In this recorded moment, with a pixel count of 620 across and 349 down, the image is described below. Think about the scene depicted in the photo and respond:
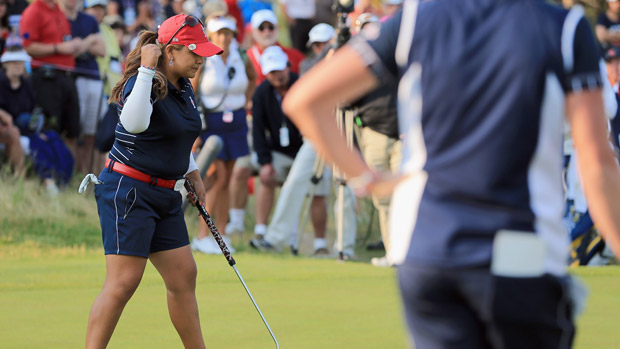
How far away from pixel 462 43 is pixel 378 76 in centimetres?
20

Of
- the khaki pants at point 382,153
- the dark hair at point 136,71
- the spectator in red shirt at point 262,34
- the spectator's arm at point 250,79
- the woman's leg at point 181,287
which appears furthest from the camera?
the spectator in red shirt at point 262,34

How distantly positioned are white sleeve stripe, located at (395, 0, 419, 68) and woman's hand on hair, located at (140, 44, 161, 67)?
2387 millimetres

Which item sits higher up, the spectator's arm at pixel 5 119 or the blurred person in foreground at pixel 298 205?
the spectator's arm at pixel 5 119

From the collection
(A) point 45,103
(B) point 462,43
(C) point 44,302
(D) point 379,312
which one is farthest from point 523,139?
(A) point 45,103

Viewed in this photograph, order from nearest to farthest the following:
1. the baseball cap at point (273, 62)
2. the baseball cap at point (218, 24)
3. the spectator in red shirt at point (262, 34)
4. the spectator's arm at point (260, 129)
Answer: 1. the baseball cap at point (218, 24)
2. the baseball cap at point (273, 62)
3. the spectator's arm at point (260, 129)
4. the spectator in red shirt at point (262, 34)

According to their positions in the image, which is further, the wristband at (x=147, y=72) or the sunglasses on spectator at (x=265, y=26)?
the sunglasses on spectator at (x=265, y=26)

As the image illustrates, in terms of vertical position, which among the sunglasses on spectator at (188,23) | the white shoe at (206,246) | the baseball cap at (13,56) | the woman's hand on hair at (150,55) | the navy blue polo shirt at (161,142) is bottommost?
the white shoe at (206,246)

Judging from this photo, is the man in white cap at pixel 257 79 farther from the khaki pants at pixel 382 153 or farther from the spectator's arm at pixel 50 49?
the spectator's arm at pixel 50 49

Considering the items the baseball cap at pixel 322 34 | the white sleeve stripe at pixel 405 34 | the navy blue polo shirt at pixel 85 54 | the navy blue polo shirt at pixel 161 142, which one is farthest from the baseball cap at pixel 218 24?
the white sleeve stripe at pixel 405 34

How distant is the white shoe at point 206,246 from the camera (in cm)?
918

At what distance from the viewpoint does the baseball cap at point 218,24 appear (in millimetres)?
9570

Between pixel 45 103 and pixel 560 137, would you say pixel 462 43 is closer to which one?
pixel 560 137

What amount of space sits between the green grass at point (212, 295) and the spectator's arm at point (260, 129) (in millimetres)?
897

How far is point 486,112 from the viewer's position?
2205mm
